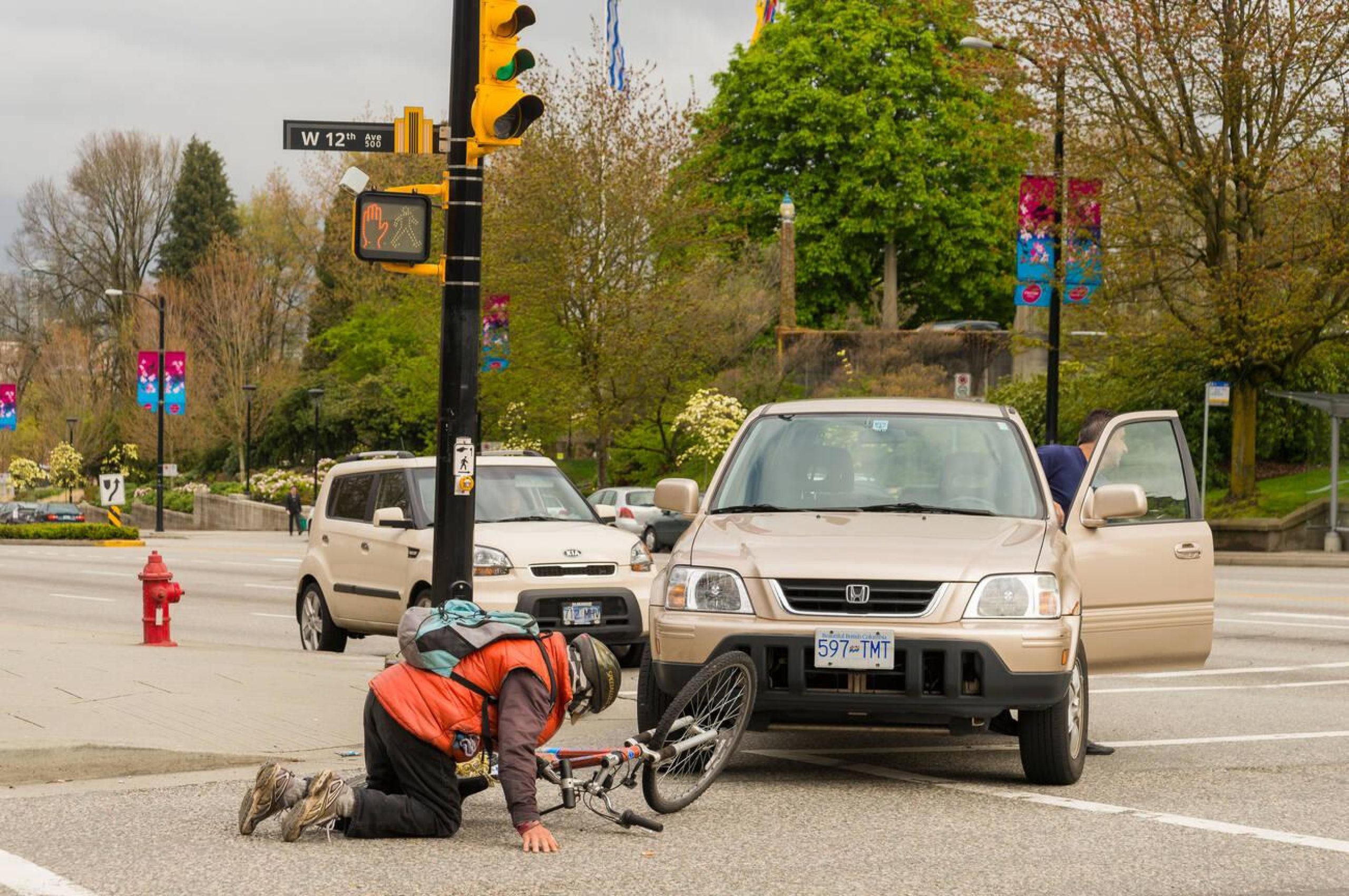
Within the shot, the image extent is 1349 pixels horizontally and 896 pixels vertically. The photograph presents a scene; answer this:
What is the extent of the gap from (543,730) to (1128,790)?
3082 millimetres

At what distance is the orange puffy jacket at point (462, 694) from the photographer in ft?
21.9

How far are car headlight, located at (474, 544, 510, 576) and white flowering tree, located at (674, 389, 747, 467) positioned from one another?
32259 mm

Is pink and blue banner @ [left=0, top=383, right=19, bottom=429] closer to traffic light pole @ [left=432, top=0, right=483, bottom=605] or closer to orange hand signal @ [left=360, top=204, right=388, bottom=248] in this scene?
orange hand signal @ [left=360, top=204, right=388, bottom=248]

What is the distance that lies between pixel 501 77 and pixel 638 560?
4.77 metres

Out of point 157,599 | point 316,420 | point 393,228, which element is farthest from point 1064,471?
point 316,420

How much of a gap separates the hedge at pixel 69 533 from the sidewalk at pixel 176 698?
36585 millimetres

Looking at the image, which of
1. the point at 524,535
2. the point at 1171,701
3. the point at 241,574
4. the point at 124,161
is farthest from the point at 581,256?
the point at 124,161

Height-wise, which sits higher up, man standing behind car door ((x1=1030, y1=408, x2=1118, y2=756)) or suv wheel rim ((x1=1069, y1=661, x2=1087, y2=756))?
man standing behind car door ((x1=1030, y1=408, x2=1118, y2=756))

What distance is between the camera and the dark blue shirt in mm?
10250

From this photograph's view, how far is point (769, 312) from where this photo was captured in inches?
2140

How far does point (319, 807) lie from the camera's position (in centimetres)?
672

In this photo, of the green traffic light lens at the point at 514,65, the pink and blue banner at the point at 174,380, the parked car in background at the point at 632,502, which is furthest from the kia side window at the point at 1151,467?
the pink and blue banner at the point at 174,380

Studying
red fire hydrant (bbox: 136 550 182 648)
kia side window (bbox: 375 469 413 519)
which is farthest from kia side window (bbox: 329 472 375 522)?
red fire hydrant (bbox: 136 550 182 648)

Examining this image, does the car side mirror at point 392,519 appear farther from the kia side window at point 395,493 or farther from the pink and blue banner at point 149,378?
the pink and blue banner at point 149,378
